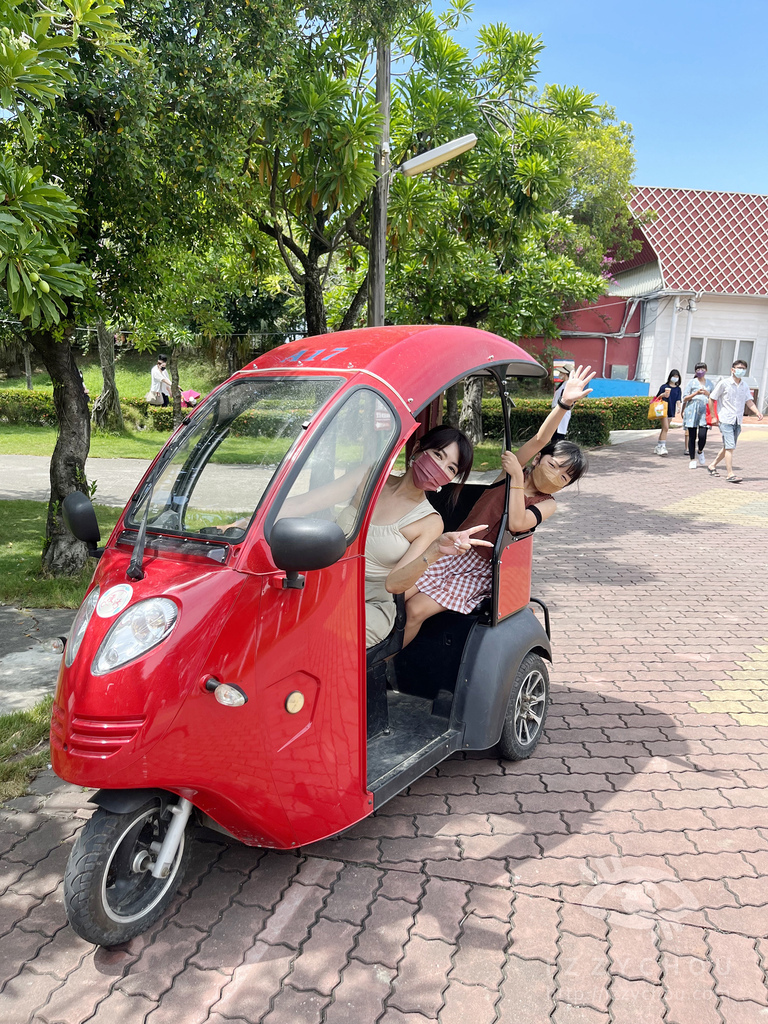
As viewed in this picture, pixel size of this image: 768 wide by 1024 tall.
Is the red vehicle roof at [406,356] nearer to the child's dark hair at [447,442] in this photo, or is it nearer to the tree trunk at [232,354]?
the child's dark hair at [447,442]

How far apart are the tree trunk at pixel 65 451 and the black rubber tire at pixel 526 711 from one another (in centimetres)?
455

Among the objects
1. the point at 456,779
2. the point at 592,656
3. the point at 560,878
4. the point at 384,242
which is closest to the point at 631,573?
the point at 592,656

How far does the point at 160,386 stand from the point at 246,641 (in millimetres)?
18239

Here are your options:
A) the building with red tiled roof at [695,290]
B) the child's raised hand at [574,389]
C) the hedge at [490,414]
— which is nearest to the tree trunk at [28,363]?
the hedge at [490,414]

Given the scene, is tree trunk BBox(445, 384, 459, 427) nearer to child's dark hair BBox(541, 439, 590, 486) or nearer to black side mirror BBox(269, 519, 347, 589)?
child's dark hair BBox(541, 439, 590, 486)

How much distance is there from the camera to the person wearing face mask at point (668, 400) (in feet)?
59.2

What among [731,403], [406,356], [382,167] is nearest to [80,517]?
[406,356]

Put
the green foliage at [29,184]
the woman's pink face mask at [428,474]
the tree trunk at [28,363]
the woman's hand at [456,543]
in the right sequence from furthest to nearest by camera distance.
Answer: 1. the tree trunk at [28,363]
2. the woman's pink face mask at [428,474]
3. the woman's hand at [456,543]
4. the green foliage at [29,184]

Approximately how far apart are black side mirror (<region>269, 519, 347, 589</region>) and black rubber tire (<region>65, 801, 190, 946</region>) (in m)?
1.00

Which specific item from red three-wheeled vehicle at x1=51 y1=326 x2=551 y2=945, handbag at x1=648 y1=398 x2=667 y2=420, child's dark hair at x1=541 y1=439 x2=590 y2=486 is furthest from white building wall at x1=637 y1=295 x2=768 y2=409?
red three-wheeled vehicle at x1=51 y1=326 x2=551 y2=945

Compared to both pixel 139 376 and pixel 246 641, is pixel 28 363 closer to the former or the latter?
pixel 139 376

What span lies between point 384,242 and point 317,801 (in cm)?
685

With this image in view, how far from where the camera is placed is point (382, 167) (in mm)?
8375

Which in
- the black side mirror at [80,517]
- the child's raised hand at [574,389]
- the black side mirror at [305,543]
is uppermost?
the child's raised hand at [574,389]
